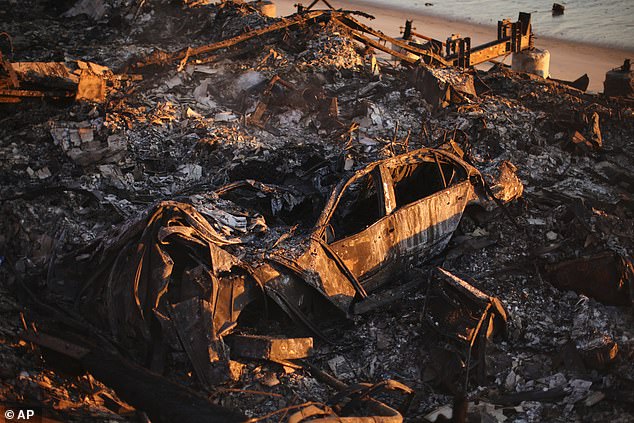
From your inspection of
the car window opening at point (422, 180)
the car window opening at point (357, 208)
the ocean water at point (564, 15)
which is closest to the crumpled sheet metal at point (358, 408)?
the car window opening at point (357, 208)

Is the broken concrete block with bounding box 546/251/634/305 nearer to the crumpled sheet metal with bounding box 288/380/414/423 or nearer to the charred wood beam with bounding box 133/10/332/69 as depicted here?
the crumpled sheet metal with bounding box 288/380/414/423

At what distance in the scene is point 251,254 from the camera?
6750 millimetres

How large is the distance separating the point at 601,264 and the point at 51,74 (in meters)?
9.75

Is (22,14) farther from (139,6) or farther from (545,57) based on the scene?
(545,57)

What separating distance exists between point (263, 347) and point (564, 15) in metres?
21.3

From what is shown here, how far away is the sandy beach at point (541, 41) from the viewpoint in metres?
18.5

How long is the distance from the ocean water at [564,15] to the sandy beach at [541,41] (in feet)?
1.72

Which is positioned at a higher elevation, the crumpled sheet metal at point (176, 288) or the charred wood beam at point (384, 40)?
the charred wood beam at point (384, 40)

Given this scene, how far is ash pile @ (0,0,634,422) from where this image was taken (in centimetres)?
623

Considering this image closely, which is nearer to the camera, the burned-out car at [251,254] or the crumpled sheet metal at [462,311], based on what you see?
the burned-out car at [251,254]

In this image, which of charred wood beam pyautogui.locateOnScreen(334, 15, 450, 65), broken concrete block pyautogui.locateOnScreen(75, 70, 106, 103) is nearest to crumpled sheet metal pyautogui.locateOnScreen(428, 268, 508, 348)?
broken concrete block pyautogui.locateOnScreen(75, 70, 106, 103)

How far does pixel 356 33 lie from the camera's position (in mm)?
14633

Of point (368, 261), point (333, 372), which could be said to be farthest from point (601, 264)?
point (333, 372)

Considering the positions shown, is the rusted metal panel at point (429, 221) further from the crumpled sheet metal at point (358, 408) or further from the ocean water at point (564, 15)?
the ocean water at point (564, 15)
